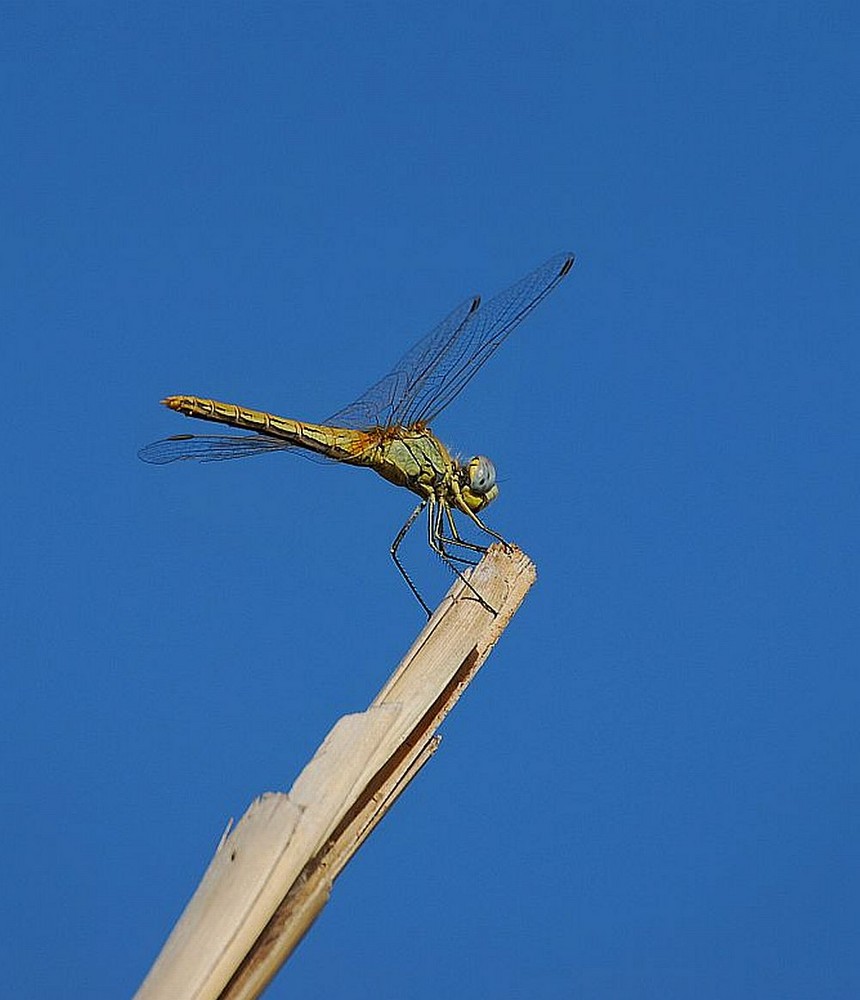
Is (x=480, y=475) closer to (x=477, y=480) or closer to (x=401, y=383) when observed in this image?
(x=477, y=480)

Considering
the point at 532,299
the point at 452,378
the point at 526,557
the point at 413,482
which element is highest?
the point at 532,299

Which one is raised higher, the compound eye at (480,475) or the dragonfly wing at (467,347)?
the dragonfly wing at (467,347)

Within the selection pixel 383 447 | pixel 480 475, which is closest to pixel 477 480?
pixel 480 475

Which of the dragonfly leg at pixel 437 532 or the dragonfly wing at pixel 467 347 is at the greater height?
the dragonfly wing at pixel 467 347

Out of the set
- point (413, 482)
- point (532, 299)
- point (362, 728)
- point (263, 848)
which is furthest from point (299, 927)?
point (532, 299)

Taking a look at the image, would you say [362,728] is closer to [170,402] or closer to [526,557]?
[526,557]
